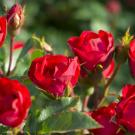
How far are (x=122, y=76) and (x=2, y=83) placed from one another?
222 centimetres

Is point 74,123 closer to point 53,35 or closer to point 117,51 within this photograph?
point 117,51

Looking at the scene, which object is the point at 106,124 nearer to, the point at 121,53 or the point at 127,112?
the point at 127,112

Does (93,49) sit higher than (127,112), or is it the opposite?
(93,49)

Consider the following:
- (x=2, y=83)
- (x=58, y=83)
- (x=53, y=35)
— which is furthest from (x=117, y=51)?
(x=53, y=35)

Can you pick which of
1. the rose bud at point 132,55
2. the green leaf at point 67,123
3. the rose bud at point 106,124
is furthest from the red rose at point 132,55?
the green leaf at point 67,123

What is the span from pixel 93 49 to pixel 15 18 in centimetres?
21

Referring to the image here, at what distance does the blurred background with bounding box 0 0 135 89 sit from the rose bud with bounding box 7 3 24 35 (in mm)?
2063

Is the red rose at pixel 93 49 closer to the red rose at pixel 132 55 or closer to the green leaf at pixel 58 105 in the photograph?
the red rose at pixel 132 55

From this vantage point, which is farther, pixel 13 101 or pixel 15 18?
pixel 15 18

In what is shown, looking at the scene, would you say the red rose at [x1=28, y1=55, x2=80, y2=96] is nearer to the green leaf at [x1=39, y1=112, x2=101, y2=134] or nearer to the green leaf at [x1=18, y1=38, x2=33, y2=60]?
the green leaf at [x1=39, y1=112, x2=101, y2=134]

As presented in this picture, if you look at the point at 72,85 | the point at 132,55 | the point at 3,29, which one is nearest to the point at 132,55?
the point at 132,55

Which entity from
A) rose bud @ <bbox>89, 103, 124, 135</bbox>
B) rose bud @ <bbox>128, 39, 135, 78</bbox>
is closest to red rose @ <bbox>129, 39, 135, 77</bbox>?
rose bud @ <bbox>128, 39, 135, 78</bbox>

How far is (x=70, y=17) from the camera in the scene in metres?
3.59

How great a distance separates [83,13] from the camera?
3549 mm
